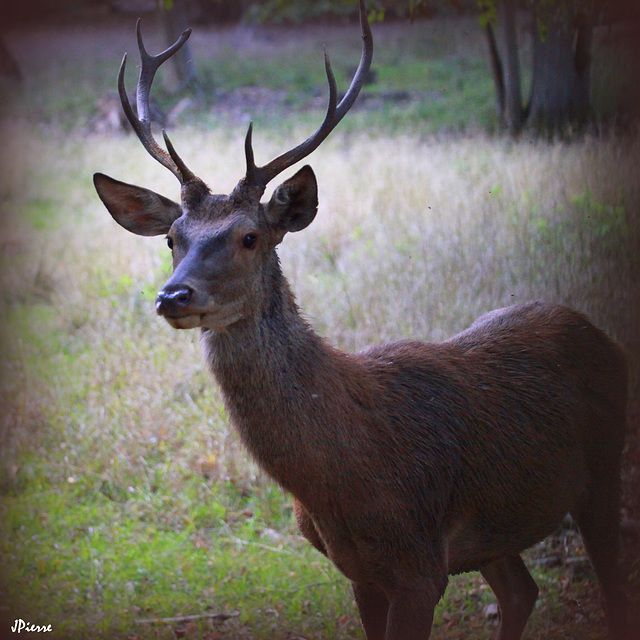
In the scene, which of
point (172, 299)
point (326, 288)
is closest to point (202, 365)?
point (326, 288)

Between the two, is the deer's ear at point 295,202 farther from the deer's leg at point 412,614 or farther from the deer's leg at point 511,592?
the deer's leg at point 511,592

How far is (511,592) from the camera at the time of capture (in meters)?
4.30

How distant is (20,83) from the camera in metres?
9.84

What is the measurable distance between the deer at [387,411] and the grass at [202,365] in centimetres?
76

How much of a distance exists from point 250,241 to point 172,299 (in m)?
0.52

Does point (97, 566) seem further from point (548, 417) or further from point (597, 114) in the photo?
point (597, 114)

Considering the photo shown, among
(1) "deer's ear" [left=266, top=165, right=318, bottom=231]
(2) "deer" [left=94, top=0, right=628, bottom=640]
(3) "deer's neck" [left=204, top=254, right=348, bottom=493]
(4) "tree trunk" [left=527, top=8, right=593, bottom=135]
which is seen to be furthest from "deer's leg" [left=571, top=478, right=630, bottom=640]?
(4) "tree trunk" [left=527, top=8, right=593, bottom=135]

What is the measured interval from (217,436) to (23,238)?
14.4 ft

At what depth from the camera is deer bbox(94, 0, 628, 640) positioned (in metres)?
3.47

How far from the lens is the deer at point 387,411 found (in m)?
3.47

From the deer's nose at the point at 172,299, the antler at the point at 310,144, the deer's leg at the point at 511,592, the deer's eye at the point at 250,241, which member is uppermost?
the antler at the point at 310,144
